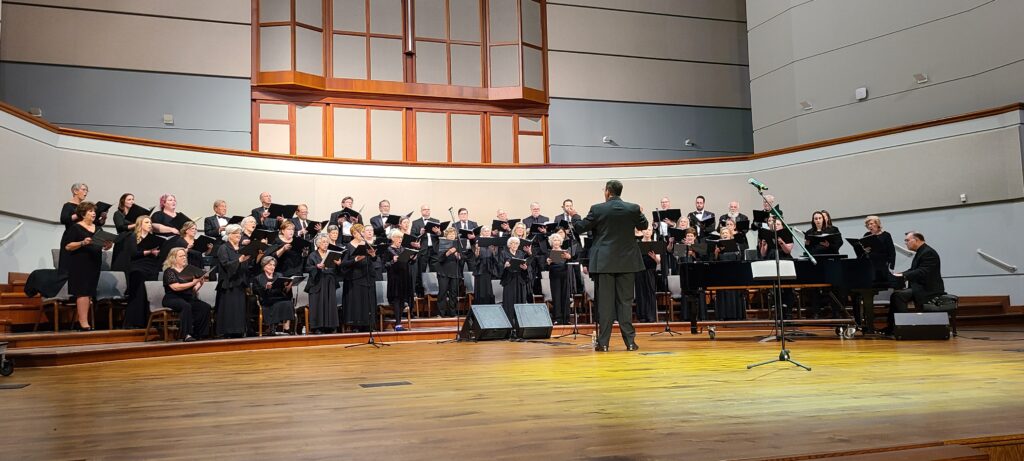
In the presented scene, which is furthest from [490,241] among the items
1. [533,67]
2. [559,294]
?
[533,67]

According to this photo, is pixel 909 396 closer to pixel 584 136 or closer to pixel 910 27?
pixel 910 27

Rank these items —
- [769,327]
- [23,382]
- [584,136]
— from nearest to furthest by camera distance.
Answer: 1. [23,382]
2. [769,327]
3. [584,136]

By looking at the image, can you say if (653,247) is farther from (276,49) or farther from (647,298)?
(276,49)

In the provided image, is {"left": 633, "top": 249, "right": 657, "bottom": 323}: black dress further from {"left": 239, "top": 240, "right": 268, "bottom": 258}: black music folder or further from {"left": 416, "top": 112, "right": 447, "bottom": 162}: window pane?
{"left": 416, "top": 112, "right": 447, "bottom": 162}: window pane

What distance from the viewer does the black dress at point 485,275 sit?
9.05 metres

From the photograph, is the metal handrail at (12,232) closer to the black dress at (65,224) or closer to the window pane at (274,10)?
the black dress at (65,224)

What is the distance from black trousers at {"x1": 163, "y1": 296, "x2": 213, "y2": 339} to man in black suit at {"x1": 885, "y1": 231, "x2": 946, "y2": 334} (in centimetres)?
587

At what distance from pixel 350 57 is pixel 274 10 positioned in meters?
1.25

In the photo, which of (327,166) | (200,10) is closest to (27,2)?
(200,10)

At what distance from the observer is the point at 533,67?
41.9 ft

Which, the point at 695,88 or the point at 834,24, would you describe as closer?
the point at 834,24

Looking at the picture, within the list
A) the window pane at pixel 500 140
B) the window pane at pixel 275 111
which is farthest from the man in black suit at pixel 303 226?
the window pane at pixel 500 140

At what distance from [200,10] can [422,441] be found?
431 inches

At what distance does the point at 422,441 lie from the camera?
2.11m
